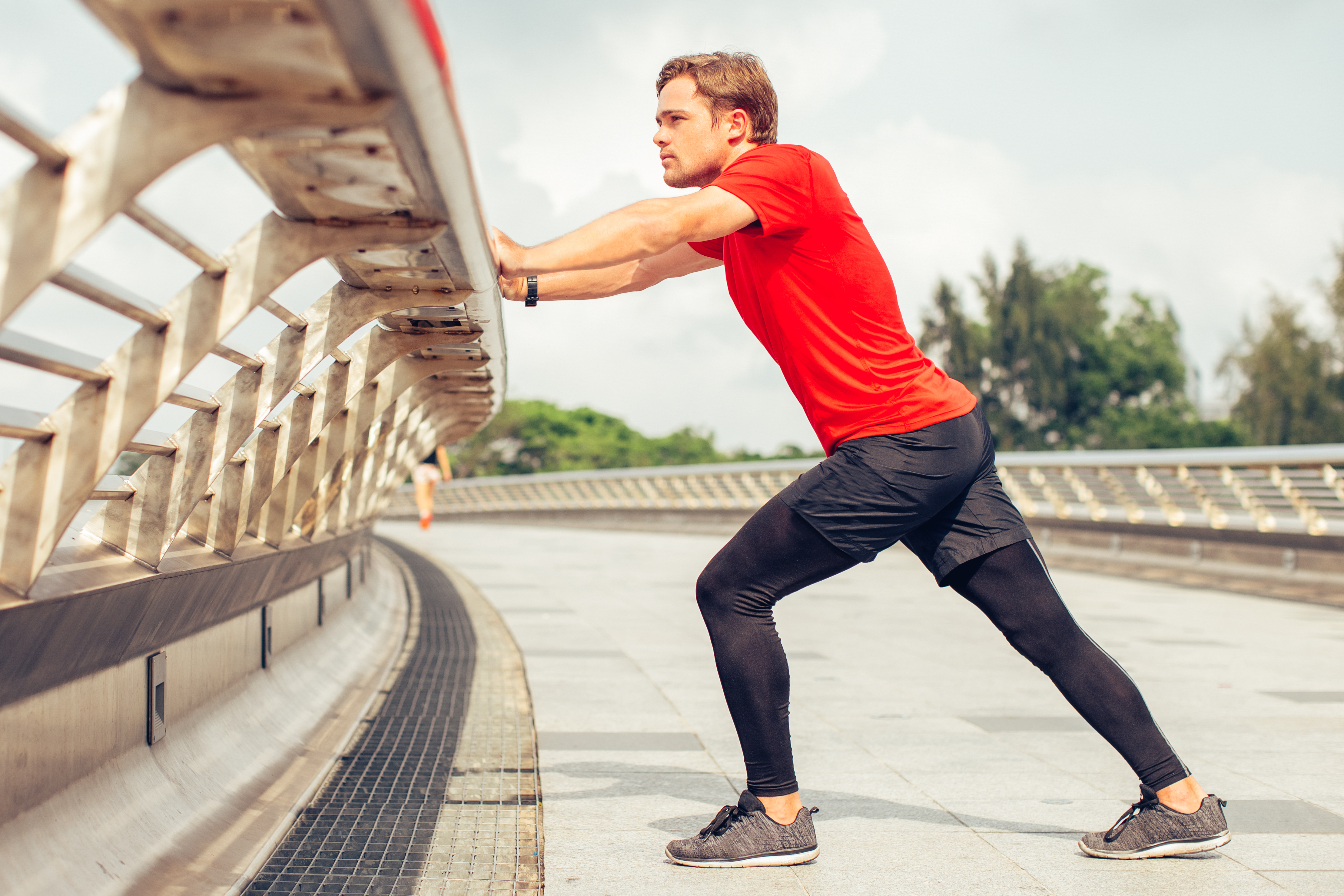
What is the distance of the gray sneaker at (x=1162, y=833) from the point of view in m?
3.17

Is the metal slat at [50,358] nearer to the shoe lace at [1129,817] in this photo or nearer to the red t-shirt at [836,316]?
the red t-shirt at [836,316]

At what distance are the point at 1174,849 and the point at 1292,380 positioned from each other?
152 feet

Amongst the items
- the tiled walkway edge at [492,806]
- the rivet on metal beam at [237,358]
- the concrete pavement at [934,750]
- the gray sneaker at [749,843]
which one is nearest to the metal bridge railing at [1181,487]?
the concrete pavement at [934,750]

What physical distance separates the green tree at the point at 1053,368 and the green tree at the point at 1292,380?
18.5m

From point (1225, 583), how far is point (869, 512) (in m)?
11.9

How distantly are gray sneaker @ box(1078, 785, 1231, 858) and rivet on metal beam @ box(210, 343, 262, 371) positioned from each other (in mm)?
2472

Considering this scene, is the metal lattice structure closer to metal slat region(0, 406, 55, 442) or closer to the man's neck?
metal slat region(0, 406, 55, 442)

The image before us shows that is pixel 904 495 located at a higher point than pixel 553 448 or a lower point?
lower

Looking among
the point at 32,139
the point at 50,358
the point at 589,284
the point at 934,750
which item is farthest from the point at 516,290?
the point at 934,750

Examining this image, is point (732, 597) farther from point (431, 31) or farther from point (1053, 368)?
point (1053, 368)

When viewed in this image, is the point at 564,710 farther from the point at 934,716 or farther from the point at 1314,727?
the point at 1314,727

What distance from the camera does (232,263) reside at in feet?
8.15

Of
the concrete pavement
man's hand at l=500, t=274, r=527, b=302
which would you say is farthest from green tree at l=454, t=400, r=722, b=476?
man's hand at l=500, t=274, r=527, b=302

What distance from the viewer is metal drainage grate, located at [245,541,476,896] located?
2.91 meters
